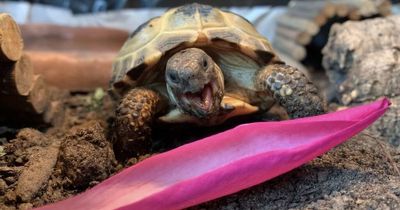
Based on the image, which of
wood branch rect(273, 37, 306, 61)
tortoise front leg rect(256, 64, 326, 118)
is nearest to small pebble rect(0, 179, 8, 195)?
tortoise front leg rect(256, 64, 326, 118)

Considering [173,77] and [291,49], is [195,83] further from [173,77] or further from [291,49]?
[291,49]

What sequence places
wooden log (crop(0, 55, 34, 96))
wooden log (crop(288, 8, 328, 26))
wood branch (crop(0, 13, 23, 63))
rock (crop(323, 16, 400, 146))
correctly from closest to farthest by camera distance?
wood branch (crop(0, 13, 23, 63)) → wooden log (crop(0, 55, 34, 96)) → rock (crop(323, 16, 400, 146)) → wooden log (crop(288, 8, 328, 26))

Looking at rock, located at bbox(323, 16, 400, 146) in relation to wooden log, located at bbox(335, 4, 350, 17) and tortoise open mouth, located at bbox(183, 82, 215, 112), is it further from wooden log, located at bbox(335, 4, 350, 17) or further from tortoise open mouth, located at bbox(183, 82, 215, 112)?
tortoise open mouth, located at bbox(183, 82, 215, 112)

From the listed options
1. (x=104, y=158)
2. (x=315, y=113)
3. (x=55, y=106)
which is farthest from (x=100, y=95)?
(x=315, y=113)

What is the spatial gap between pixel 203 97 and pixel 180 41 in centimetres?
31

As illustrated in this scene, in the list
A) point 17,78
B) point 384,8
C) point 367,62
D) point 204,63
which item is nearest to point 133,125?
point 204,63

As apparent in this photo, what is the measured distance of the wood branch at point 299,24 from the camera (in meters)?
3.38

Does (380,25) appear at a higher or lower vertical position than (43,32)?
higher

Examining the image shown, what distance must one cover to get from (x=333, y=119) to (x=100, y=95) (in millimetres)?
1635

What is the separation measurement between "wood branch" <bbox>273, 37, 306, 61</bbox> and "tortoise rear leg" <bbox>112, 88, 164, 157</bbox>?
1821 millimetres

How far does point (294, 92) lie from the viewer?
1.95m

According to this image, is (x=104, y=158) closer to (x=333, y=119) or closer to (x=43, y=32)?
(x=333, y=119)

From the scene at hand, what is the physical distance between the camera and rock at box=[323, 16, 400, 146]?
2.26 metres

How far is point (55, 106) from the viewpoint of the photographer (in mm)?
2418
